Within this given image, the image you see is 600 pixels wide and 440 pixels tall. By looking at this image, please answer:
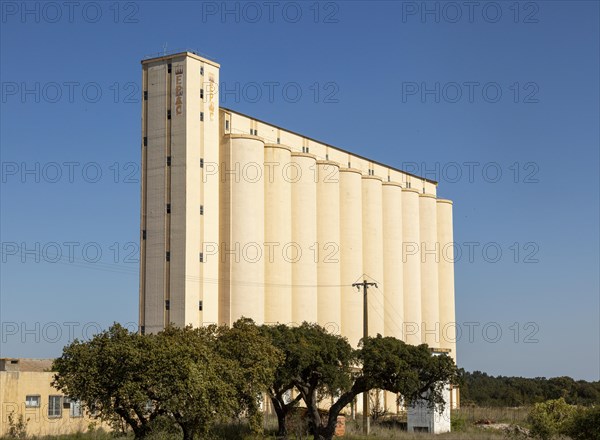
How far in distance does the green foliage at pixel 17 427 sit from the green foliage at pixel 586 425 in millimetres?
31804

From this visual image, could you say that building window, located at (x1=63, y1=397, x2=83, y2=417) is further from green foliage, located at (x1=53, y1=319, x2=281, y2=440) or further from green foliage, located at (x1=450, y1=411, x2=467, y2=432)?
green foliage, located at (x1=450, y1=411, x2=467, y2=432)

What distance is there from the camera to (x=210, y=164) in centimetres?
7894

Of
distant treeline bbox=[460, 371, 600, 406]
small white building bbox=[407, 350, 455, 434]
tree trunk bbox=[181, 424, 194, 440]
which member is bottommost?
distant treeline bbox=[460, 371, 600, 406]

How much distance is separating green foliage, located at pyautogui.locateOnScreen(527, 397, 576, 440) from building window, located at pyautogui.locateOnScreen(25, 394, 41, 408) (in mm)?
30077

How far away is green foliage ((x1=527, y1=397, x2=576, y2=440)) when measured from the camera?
1828 inches

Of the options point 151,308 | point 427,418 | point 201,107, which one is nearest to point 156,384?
point 427,418

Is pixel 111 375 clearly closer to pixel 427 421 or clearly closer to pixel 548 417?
pixel 548 417

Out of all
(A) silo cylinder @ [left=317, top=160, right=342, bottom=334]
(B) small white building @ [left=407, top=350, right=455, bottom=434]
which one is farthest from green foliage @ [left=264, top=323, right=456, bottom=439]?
(A) silo cylinder @ [left=317, top=160, right=342, bottom=334]

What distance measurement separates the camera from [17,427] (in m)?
52.4

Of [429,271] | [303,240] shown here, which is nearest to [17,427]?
[303,240]

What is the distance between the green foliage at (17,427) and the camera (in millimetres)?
51594

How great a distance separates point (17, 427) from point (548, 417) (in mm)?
30652

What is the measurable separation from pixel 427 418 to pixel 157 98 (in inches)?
1438

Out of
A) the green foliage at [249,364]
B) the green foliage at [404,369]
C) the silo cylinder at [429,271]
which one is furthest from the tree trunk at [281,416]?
the silo cylinder at [429,271]
